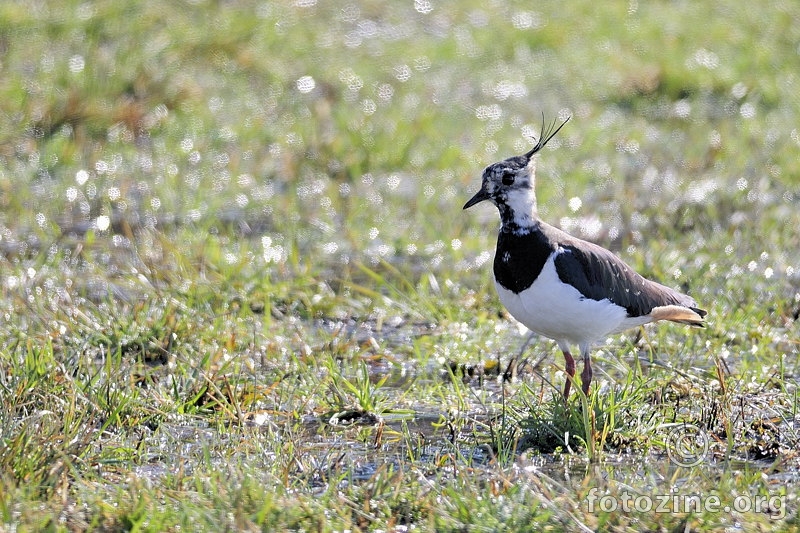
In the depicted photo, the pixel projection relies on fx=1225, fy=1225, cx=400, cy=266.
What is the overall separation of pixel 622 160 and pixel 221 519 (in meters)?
5.42

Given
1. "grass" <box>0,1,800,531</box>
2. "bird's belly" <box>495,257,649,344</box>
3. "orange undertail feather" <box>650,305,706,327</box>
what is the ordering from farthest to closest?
"orange undertail feather" <box>650,305,706,327</box> → "bird's belly" <box>495,257,649,344</box> → "grass" <box>0,1,800,531</box>

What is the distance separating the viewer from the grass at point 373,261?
3.90 metres

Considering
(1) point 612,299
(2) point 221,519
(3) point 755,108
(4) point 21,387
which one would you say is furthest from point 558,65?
(2) point 221,519

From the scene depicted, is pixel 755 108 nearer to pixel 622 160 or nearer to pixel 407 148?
pixel 622 160

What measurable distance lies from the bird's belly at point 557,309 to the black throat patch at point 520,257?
0.02m

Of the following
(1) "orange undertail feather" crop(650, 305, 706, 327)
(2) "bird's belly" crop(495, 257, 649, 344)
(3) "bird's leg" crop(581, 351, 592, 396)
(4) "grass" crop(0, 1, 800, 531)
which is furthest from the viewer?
(1) "orange undertail feather" crop(650, 305, 706, 327)

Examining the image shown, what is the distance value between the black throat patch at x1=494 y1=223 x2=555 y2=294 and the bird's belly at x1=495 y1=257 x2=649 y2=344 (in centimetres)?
2

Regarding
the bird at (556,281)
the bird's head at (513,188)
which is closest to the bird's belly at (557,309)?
the bird at (556,281)

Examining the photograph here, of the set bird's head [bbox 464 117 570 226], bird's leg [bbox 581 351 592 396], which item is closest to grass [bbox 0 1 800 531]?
bird's leg [bbox 581 351 592 396]

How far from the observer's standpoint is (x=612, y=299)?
15.5 feet

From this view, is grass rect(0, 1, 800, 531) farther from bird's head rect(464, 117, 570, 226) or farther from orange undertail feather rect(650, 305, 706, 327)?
bird's head rect(464, 117, 570, 226)

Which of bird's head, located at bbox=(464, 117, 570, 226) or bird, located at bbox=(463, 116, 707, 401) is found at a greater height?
bird's head, located at bbox=(464, 117, 570, 226)

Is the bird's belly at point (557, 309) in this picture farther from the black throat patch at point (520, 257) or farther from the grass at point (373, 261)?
the grass at point (373, 261)

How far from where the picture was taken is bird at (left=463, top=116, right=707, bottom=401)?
4.57m
